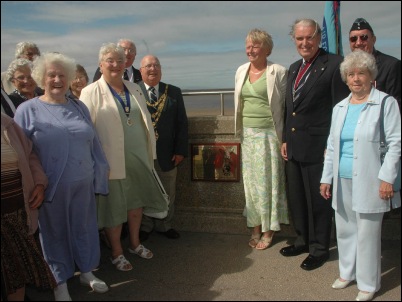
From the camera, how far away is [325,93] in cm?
372

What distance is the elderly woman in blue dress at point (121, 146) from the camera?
12.0ft

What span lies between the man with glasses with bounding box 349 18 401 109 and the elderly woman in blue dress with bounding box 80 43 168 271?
200 cm

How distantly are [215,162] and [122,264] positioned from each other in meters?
1.60

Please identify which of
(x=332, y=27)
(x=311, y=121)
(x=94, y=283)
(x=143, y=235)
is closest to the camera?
(x=94, y=283)

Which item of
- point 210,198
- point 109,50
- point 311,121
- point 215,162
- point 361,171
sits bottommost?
point 210,198

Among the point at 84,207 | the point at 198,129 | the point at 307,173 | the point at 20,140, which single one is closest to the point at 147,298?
the point at 84,207

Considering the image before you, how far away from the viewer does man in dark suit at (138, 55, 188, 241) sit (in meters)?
4.46

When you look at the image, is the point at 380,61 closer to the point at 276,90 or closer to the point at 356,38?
the point at 356,38

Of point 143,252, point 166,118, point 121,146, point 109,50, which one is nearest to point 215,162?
point 166,118

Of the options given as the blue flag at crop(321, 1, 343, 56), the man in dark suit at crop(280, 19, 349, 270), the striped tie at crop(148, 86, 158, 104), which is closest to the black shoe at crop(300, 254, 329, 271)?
the man in dark suit at crop(280, 19, 349, 270)

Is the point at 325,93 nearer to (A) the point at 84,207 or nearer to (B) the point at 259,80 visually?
(B) the point at 259,80

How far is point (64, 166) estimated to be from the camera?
313 cm

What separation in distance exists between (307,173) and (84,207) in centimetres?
201

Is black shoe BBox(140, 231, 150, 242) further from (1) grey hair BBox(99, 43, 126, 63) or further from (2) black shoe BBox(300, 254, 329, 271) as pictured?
(1) grey hair BBox(99, 43, 126, 63)
